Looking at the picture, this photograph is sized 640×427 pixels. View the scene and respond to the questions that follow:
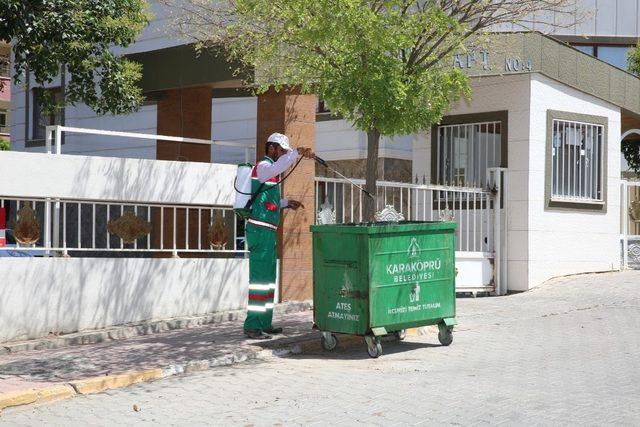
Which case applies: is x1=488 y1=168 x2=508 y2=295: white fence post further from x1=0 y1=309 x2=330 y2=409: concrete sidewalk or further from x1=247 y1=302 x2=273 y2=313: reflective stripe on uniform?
x1=247 y1=302 x2=273 y2=313: reflective stripe on uniform

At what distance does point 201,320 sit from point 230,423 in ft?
15.0

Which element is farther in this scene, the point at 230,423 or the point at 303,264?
the point at 303,264

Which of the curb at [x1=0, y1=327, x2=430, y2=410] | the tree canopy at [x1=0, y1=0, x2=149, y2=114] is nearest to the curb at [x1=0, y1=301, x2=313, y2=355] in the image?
the curb at [x1=0, y1=327, x2=430, y2=410]

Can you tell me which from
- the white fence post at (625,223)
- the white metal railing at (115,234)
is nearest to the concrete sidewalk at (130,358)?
the white metal railing at (115,234)

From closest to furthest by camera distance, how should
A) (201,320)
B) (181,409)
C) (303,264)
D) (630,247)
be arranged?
(181,409) → (201,320) → (303,264) → (630,247)

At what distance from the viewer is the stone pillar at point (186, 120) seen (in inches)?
556

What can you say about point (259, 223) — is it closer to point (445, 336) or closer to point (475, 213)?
point (445, 336)

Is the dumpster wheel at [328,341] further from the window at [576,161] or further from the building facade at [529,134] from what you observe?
the window at [576,161]

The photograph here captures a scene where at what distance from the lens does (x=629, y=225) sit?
55.2 ft

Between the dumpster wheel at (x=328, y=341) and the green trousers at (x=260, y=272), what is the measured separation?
0.69m

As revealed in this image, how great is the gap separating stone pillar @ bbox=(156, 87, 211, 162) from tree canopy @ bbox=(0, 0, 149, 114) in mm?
493

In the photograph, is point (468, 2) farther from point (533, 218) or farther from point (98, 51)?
point (98, 51)

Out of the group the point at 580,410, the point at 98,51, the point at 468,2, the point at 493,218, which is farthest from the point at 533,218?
the point at 580,410

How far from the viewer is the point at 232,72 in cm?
1281
